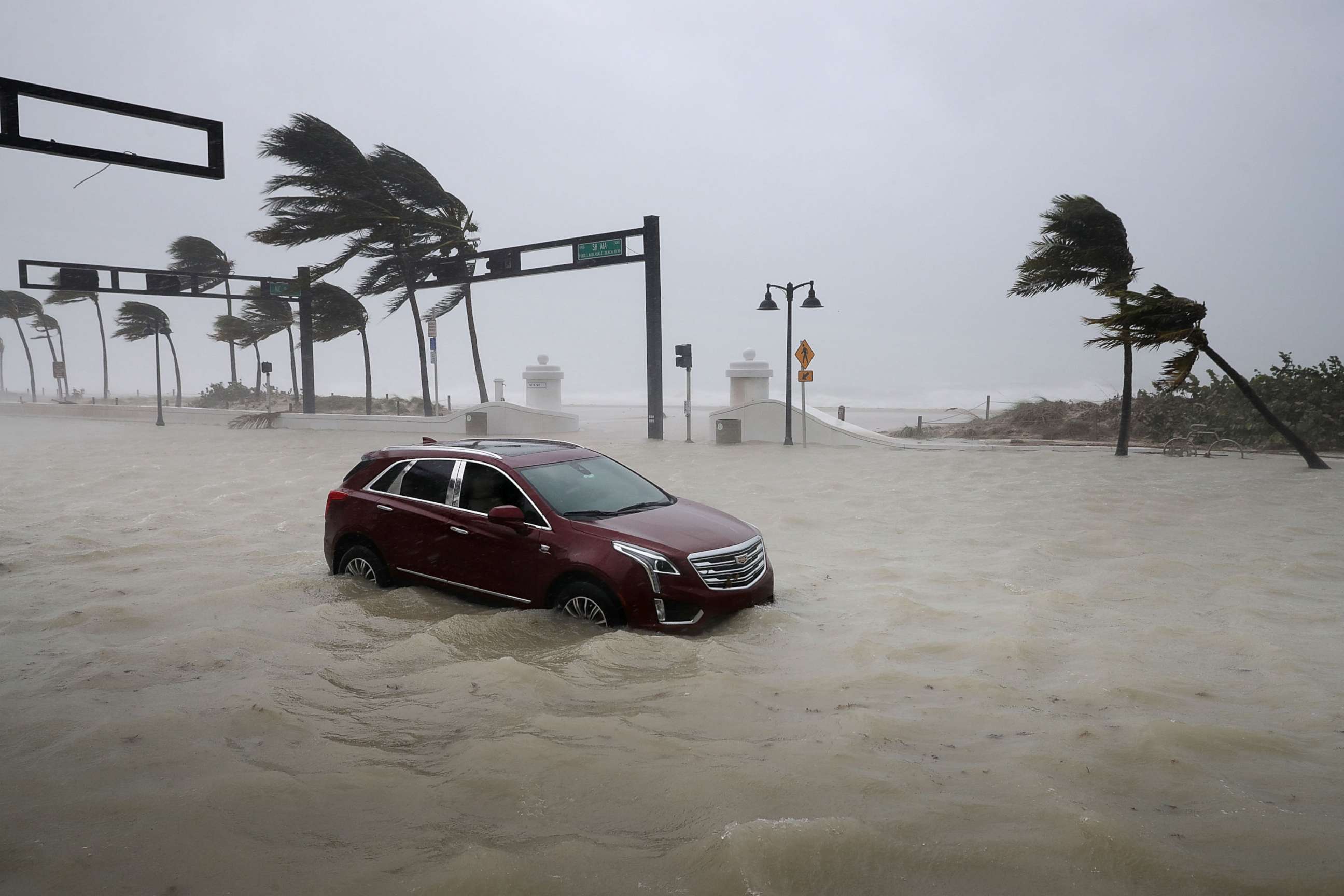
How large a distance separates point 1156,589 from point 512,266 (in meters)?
24.9

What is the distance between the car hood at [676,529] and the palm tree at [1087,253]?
59.7 feet

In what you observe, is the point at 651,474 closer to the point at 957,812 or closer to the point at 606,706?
the point at 606,706

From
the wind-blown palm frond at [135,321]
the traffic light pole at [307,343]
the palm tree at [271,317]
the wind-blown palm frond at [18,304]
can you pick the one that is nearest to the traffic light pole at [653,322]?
the traffic light pole at [307,343]

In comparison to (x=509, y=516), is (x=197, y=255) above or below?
above

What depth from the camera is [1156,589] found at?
8.46 metres

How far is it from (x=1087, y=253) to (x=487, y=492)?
67.5ft

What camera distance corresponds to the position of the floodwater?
11.0 ft

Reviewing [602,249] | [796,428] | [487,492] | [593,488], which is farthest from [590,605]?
[602,249]

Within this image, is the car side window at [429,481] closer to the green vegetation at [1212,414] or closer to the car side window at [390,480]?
the car side window at [390,480]

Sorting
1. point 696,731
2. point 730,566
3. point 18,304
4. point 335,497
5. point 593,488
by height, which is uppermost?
point 18,304

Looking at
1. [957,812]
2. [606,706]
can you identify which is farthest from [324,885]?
[957,812]

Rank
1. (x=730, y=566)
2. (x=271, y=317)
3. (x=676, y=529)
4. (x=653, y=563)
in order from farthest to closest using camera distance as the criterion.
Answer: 1. (x=271, y=317)
2. (x=676, y=529)
3. (x=730, y=566)
4. (x=653, y=563)

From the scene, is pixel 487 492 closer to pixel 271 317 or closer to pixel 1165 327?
pixel 1165 327

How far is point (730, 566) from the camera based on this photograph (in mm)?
6766
